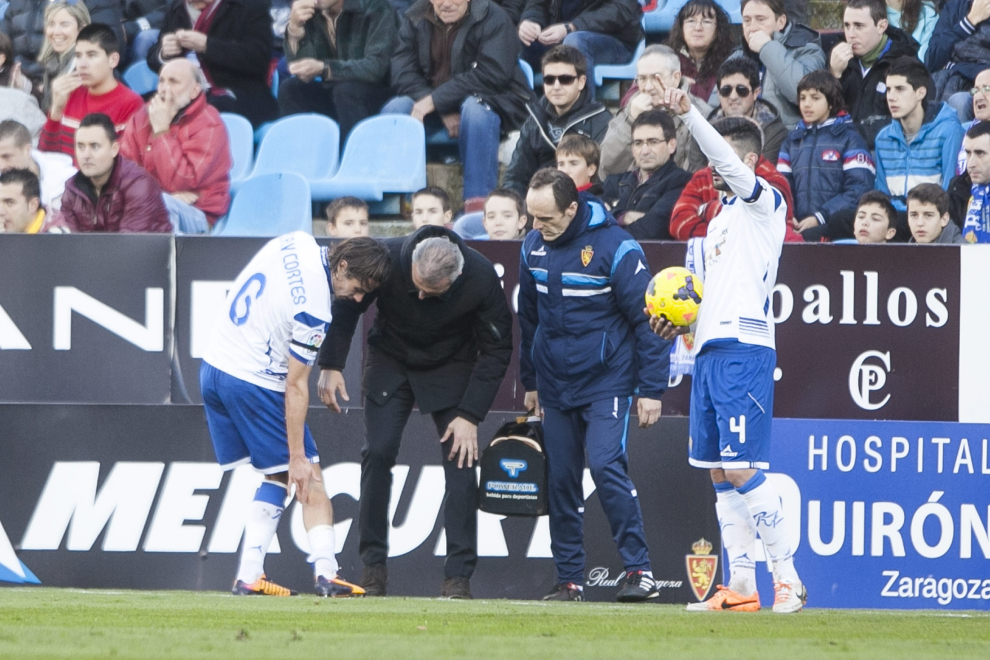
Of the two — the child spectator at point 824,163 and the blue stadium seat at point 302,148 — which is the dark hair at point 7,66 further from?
the child spectator at point 824,163

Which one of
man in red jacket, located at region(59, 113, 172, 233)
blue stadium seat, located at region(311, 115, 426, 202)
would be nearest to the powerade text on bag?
man in red jacket, located at region(59, 113, 172, 233)

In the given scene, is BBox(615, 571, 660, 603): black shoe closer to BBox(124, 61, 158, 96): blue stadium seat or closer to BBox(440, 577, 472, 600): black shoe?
BBox(440, 577, 472, 600): black shoe

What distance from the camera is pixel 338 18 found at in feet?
35.5

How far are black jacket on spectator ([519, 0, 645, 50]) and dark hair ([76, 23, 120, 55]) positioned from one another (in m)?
3.20

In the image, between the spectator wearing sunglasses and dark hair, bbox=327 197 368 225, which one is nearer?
dark hair, bbox=327 197 368 225

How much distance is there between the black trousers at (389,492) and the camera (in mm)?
7027

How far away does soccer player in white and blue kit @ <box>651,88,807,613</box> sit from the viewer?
6.16 m

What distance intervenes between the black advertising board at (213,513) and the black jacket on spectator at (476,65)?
3.02 metres

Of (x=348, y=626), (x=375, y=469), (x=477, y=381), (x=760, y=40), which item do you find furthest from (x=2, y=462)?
(x=760, y=40)

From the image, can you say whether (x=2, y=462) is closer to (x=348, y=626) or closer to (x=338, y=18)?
(x=348, y=626)

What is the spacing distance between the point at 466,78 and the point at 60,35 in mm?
3517

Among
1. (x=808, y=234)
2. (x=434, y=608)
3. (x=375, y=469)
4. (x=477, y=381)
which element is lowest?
(x=434, y=608)

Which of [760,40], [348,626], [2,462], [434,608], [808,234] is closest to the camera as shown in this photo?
[348,626]

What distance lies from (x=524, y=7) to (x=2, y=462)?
17.5 feet
